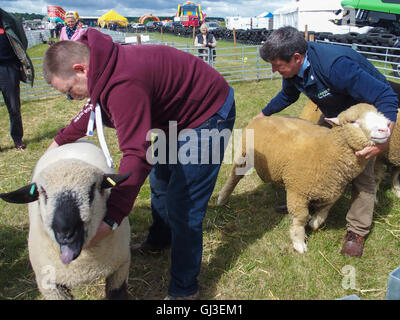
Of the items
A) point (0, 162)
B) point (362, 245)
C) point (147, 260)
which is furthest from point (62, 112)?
point (362, 245)

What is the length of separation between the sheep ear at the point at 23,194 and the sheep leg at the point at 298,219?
2.08 m

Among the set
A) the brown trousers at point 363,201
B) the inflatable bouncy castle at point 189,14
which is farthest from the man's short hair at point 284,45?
the inflatable bouncy castle at point 189,14

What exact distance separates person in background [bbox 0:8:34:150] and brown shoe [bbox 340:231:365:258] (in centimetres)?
483

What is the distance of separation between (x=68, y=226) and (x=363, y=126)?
6.96ft

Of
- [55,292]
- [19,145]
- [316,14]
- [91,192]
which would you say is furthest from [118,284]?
[316,14]

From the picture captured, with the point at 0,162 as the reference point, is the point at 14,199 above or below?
above

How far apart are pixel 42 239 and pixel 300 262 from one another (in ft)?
6.65

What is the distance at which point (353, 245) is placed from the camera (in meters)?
2.92

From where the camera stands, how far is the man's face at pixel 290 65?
8.70ft

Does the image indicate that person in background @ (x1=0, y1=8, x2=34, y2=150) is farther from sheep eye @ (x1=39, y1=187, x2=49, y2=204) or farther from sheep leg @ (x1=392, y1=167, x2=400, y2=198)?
sheep leg @ (x1=392, y1=167, x2=400, y2=198)

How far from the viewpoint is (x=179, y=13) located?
4450cm

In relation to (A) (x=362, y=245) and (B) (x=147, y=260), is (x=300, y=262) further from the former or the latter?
(B) (x=147, y=260)

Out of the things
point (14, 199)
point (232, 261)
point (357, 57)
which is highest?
point (357, 57)
